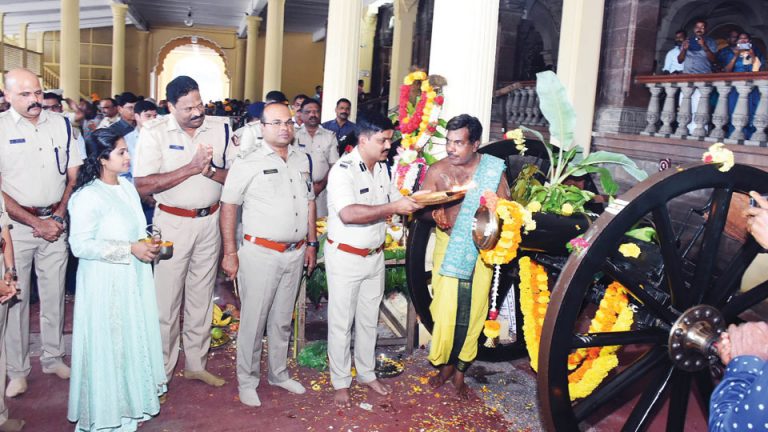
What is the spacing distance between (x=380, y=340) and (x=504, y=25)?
916cm

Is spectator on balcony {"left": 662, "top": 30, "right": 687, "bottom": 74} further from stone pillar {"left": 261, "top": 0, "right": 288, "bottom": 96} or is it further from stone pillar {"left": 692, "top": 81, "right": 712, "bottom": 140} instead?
stone pillar {"left": 261, "top": 0, "right": 288, "bottom": 96}

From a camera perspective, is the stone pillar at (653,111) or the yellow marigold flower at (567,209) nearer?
the yellow marigold flower at (567,209)

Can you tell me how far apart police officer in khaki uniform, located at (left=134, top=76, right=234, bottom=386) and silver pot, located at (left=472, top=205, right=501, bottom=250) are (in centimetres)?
168

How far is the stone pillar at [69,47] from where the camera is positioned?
13.0 metres

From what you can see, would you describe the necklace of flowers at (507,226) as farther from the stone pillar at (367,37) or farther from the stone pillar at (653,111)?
the stone pillar at (367,37)

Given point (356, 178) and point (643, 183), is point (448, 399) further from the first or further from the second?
point (643, 183)

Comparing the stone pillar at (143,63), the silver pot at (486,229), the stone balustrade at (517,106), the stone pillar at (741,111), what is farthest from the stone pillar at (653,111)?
the stone pillar at (143,63)

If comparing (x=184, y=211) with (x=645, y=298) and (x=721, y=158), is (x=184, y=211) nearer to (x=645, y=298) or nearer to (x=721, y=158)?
(x=645, y=298)

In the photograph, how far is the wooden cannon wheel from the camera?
254cm

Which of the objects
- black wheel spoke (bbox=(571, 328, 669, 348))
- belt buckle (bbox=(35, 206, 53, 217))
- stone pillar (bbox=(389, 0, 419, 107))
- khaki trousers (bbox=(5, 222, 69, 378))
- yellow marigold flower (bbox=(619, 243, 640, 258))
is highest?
stone pillar (bbox=(389, 0, 419, 107))

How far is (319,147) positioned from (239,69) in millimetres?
22185

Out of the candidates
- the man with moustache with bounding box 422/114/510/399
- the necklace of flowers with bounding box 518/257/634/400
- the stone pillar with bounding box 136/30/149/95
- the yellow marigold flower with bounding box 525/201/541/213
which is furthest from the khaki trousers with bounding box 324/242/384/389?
the stone pillar with bounding box 136/30/149/95

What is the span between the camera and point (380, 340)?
16.7 feet

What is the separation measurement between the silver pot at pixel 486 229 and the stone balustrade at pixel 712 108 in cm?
477
